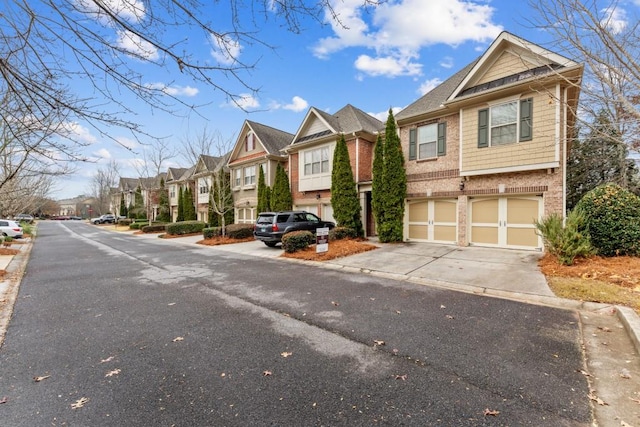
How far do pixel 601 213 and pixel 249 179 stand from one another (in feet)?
67.9

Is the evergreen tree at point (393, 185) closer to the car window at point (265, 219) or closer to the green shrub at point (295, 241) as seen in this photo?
the green shrub at point (295, 241)

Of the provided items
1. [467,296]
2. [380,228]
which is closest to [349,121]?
[380,228]

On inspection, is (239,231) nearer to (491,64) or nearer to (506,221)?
(506,221)

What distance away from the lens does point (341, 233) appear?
14422mm

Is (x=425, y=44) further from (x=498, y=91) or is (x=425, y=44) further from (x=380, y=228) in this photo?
(x=380, y=228)

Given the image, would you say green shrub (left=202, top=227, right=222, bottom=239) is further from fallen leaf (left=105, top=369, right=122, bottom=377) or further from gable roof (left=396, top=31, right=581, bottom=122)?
fallen leaf (left=105, top=369, right=122, bottom=377)

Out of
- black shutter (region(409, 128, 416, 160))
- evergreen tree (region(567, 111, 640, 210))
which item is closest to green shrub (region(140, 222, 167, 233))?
black shutter (region(409, 128, 416, 160))

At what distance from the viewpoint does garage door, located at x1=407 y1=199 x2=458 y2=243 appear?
42.9ft

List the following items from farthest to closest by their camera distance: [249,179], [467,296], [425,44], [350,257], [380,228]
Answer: [249,179] < [380,228] < [350,257] < [425,44] < [467,296]

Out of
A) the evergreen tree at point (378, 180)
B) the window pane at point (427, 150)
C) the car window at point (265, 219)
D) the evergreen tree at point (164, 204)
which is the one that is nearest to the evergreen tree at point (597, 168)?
the window pane at point (427, 150)

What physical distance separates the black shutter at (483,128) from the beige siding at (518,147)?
13cm

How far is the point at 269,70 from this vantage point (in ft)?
10.3

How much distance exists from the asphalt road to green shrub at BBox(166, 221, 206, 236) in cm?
1736

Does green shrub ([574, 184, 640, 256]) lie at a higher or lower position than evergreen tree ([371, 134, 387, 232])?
lower
